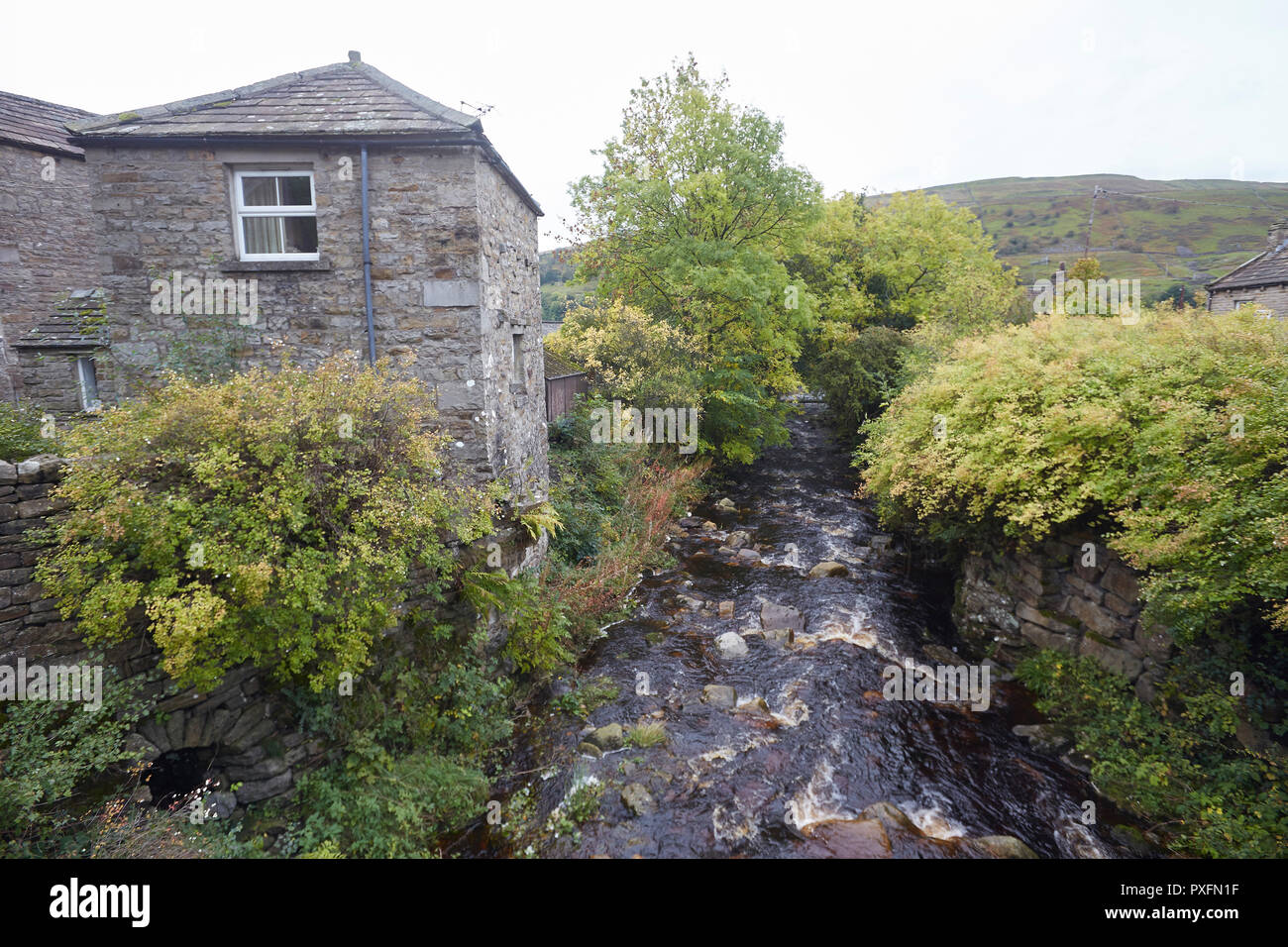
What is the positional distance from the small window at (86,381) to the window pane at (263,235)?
7.49 m

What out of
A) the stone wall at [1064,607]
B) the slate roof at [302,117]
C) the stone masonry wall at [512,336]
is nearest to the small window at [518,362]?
the stone masonry wall at [512,336]

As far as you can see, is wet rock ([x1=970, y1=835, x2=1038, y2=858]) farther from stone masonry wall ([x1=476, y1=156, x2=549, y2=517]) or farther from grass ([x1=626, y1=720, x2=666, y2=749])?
stone masonry wall ([x1=476, y1=156, x2=549, y2=517])

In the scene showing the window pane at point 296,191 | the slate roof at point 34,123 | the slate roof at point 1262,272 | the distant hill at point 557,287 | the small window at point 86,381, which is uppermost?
the distant hill at point 557,287

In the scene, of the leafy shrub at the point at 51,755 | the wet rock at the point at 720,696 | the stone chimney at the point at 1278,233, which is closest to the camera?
the leafy shrub at the point at 51,755

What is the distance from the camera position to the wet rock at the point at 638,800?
6.41 m

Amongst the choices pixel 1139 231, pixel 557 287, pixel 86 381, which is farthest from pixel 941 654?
pixel 1139 231

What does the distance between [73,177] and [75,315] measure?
423 cm

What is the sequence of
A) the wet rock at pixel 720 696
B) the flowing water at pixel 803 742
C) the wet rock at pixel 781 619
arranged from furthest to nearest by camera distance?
the wet rock at pixel 781 619 → the wet rock at pixel 720 696 → the flowing water at pixel 803 742

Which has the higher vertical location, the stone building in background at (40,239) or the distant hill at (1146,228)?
the distant hill at (1146,228)

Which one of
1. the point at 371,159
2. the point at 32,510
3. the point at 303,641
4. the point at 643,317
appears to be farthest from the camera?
the point at 643,317

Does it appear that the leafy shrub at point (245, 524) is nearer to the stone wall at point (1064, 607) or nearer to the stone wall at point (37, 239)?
the stone wall at point (1064, 607)

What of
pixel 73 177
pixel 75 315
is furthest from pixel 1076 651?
pixel 73 177
